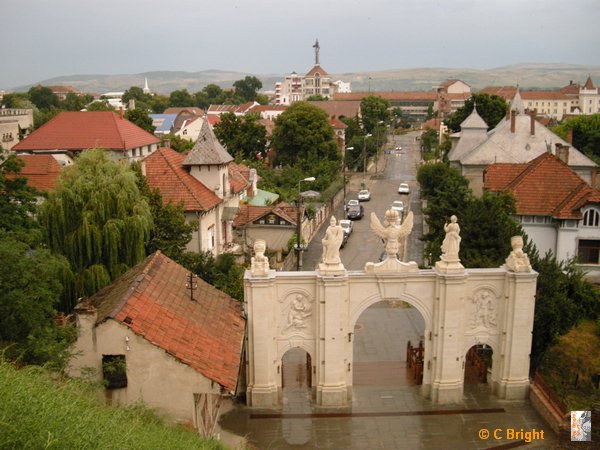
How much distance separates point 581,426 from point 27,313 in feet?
50.4

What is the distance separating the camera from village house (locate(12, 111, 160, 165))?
54125mm

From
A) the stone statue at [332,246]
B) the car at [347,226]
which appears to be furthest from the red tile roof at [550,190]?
the stone statue at [332,246]

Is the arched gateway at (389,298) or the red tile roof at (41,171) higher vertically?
the red tile roof at (41,171)

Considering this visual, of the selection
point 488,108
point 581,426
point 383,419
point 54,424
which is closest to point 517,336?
point 383,419

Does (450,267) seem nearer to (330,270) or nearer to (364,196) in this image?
(330,270)

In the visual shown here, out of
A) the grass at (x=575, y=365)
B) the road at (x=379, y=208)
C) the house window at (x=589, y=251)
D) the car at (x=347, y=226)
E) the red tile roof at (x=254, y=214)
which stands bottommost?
the road at (x=379, y=208)

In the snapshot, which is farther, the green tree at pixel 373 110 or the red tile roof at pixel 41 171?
the green tree at pixel 373 110

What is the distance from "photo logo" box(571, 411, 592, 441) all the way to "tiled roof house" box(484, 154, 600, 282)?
24967mm

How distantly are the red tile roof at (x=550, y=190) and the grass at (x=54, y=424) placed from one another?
30672 mm

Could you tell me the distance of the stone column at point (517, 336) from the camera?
2347 centimetres

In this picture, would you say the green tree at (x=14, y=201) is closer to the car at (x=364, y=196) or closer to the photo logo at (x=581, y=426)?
the photo logo at (x=581, y=426)

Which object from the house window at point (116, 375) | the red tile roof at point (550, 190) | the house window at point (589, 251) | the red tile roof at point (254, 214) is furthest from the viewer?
the red tile roof at point (254, 214)

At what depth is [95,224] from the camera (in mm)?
27859

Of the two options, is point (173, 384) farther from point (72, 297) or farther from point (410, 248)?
point (410, 248)
